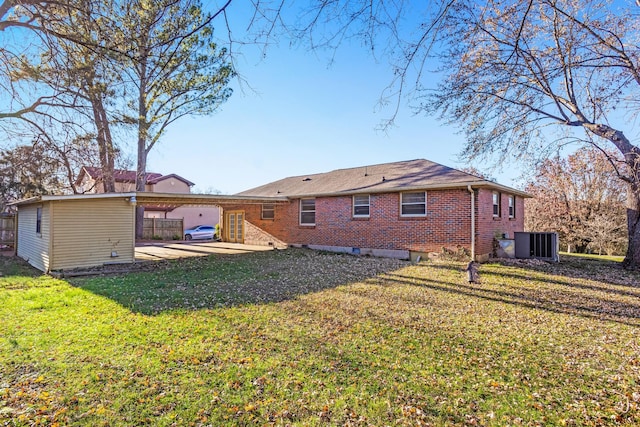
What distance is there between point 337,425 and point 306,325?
95.1 inches

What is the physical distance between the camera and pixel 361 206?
14102 mm

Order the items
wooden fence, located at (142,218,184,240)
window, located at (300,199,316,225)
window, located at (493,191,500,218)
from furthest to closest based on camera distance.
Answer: wooden fence, located at (142,218,184,240), window, located at (300,199,316,225), window, located at (493,191,500,218)

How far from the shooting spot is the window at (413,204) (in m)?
12.3

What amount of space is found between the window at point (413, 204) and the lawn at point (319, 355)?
4.79 m

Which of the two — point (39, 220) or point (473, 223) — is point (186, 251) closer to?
point (39, 220)

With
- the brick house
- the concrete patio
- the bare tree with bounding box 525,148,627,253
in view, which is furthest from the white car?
the bare tree with bounding box 525,148,627,253

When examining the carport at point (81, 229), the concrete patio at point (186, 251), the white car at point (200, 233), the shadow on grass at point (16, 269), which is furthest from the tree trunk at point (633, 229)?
the white car at point (200, 233)

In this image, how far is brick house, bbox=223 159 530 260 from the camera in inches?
449

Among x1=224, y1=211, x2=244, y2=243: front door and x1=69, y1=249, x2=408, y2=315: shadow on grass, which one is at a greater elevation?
x1=224, y1=211, x2=244, y2=243: front door

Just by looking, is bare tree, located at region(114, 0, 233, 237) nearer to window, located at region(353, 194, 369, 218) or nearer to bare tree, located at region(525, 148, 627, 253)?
window, located at region(353, 194, 369, 218)

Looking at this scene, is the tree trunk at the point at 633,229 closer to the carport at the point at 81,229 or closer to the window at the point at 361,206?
the window at the point at 361,206

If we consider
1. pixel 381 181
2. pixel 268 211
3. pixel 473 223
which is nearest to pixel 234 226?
pixel 268 211

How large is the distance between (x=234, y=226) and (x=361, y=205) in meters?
9.84

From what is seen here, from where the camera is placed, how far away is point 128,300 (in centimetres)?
657
